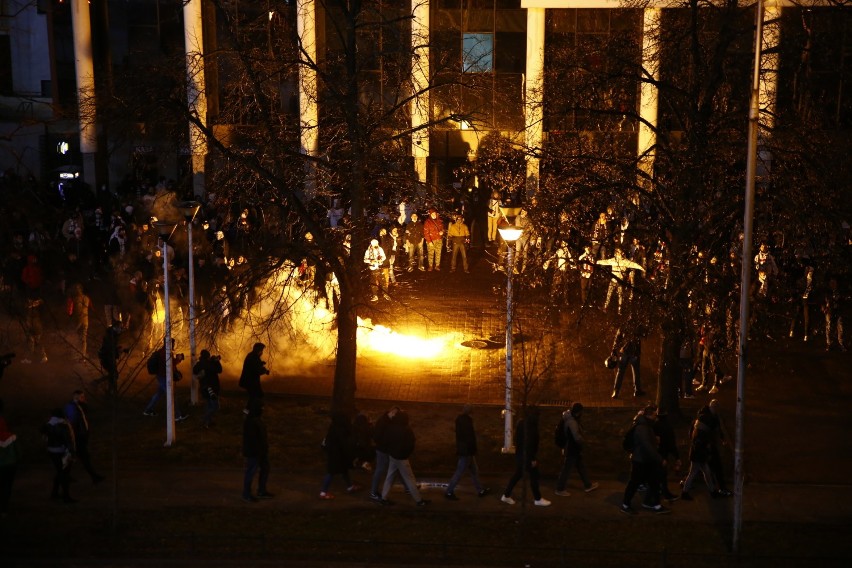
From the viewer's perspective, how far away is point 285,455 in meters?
17.2

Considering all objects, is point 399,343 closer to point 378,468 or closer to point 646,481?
point 378,468

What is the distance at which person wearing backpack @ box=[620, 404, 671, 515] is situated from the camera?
14.6 meters

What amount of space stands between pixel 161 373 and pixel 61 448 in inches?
141

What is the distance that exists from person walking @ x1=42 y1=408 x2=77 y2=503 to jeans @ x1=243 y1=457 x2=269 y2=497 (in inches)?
94.7

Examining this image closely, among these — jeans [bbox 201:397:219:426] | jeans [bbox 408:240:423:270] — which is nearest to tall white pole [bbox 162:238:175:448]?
jeans [bbox 201:397:219:426]

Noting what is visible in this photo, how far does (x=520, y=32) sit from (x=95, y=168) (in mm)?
16609

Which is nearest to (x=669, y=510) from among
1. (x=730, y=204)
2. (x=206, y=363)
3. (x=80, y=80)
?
(x=730, y=204)

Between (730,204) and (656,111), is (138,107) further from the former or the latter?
(656,111)

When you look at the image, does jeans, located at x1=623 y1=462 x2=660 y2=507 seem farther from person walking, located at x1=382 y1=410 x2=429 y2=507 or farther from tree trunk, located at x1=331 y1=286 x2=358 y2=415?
tree trunk, located at x1=331 y1=286 x2=358 y2=415

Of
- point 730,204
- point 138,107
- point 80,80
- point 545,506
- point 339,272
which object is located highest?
point 80,80

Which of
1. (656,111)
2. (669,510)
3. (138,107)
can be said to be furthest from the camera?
(656,111)

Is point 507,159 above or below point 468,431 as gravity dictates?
above

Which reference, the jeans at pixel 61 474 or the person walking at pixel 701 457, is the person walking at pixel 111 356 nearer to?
the jeans at pixel 61 474

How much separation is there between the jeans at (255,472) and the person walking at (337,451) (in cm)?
83
